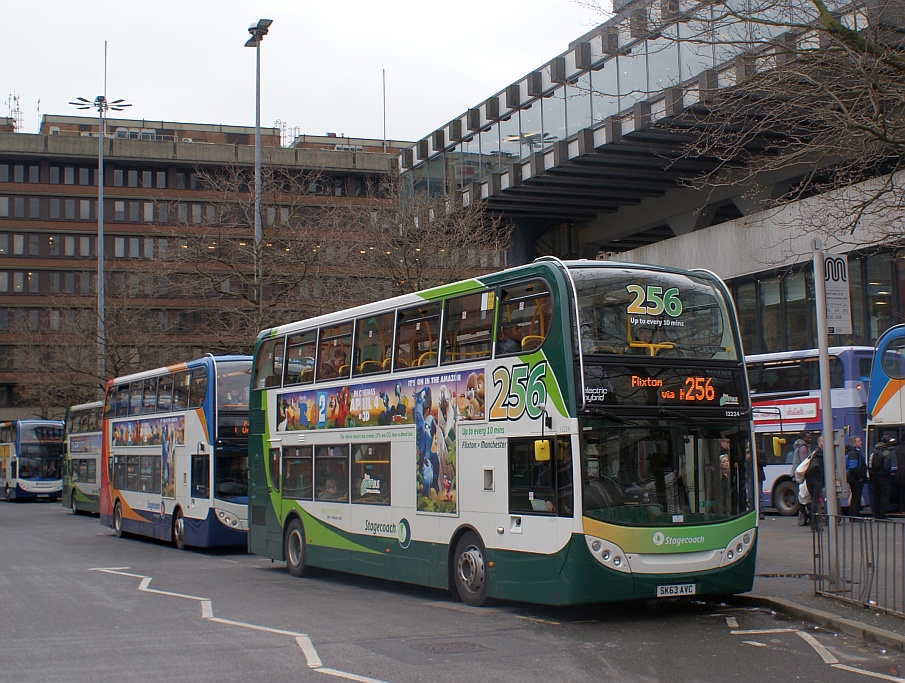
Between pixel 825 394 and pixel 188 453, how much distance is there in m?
14.6

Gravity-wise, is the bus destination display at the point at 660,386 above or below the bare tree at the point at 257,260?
below

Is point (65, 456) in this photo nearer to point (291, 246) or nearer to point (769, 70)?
point (291, 246)

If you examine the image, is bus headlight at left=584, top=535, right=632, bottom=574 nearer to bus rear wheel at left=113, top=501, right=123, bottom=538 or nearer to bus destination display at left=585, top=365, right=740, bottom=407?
bus destination display at left=585, top=365, right=740, bottom=407

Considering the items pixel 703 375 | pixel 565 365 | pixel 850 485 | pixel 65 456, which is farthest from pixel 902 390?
pixel 65 456

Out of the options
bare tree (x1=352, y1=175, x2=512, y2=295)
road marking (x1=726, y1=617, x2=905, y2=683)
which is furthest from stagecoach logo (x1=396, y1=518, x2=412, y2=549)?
bare tree (x1=352, y1=175, x2=512, y2=295)

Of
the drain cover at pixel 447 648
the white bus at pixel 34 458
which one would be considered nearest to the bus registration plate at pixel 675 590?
the drain cover at pixel 447 648

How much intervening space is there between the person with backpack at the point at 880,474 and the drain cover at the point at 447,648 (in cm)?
1512

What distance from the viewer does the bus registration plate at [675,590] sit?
11.4m

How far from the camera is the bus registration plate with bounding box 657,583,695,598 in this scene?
11.4 meters

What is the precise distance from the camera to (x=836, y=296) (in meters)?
12.6

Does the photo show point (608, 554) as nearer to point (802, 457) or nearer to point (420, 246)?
point (802, 457)

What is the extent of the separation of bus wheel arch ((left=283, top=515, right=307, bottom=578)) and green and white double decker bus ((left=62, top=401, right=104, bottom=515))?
1957 cm

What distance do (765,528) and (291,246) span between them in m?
16.1

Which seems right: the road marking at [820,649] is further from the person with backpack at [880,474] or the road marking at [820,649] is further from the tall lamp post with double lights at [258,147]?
the tall lamp post with double lights at [258,147]
